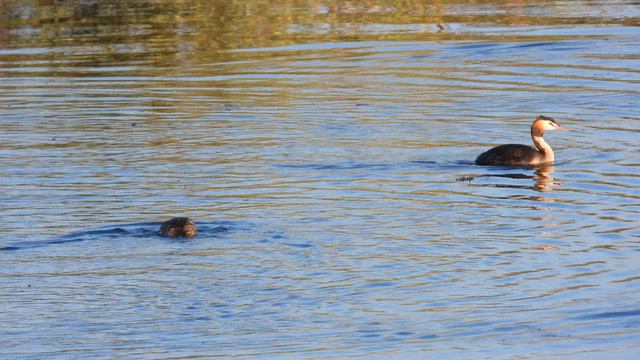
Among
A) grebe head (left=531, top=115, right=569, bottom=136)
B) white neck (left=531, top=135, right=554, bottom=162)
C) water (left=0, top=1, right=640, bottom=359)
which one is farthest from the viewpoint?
grebe head (left=531, top=115, right=569, bottom=136)

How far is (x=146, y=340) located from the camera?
1032 cm

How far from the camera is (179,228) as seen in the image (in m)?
13.2

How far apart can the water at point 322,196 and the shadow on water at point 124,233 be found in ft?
0.10

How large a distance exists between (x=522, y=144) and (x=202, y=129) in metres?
4.33

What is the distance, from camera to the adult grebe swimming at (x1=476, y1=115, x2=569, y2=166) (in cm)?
1694

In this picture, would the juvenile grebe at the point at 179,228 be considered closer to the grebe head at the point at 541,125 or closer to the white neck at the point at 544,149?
the white neck at the point at 544,149

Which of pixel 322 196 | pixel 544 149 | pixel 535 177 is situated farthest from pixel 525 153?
pixel 322 196

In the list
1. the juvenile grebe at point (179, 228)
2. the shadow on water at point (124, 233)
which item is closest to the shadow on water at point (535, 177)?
the shadow on water at point (124, 233)

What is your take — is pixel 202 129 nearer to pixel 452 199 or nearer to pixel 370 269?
pixel 452 199

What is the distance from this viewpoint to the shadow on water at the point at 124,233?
520 inches

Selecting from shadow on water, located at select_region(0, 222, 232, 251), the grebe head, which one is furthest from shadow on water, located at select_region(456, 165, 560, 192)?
shadow on water, located at select_region(0, 222, 232, 251)

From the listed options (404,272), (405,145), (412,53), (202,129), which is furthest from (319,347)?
(412,53)

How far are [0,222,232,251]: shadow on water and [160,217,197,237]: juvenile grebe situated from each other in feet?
0.29

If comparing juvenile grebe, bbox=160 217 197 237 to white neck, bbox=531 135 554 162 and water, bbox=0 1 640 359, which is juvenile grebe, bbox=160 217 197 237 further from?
white neck, bbox=531 135 554 162
